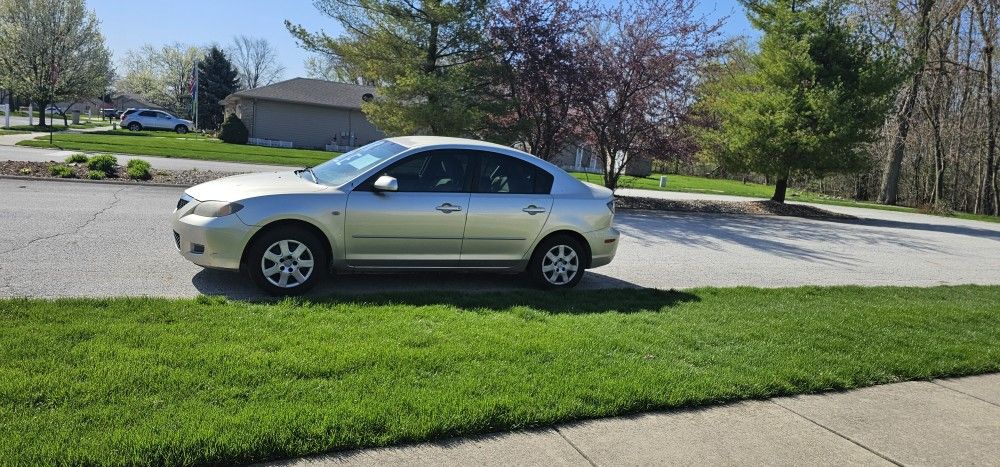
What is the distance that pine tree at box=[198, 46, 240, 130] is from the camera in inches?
2199

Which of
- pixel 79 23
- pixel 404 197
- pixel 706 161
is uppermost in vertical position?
pixel 79 23

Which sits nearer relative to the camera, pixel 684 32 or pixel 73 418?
pixel 73 418

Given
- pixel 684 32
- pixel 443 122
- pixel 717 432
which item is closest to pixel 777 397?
pixel 717 432

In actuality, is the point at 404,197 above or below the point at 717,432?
above

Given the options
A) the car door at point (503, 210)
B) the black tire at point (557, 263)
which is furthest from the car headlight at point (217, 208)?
the black tire at point (557, 263)

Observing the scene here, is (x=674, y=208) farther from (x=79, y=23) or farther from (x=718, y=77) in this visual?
(x=79, y=23)

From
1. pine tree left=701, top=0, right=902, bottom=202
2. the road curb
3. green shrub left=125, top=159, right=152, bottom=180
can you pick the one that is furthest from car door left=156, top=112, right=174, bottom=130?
pine tree left=701, top=0, right=902, bottom=202

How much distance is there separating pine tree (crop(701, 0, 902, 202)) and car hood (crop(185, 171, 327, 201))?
49.1 ft

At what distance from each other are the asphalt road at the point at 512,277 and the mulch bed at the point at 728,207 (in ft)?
2.97

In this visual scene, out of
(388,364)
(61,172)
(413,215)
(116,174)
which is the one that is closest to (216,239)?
(413,215)

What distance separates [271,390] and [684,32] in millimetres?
15829

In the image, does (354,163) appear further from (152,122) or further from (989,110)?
(152,122)

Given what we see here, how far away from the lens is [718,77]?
2053 centimetres

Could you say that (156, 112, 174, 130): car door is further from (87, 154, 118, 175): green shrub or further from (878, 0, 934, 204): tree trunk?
(878, 0, 934, 204): tree trunk
